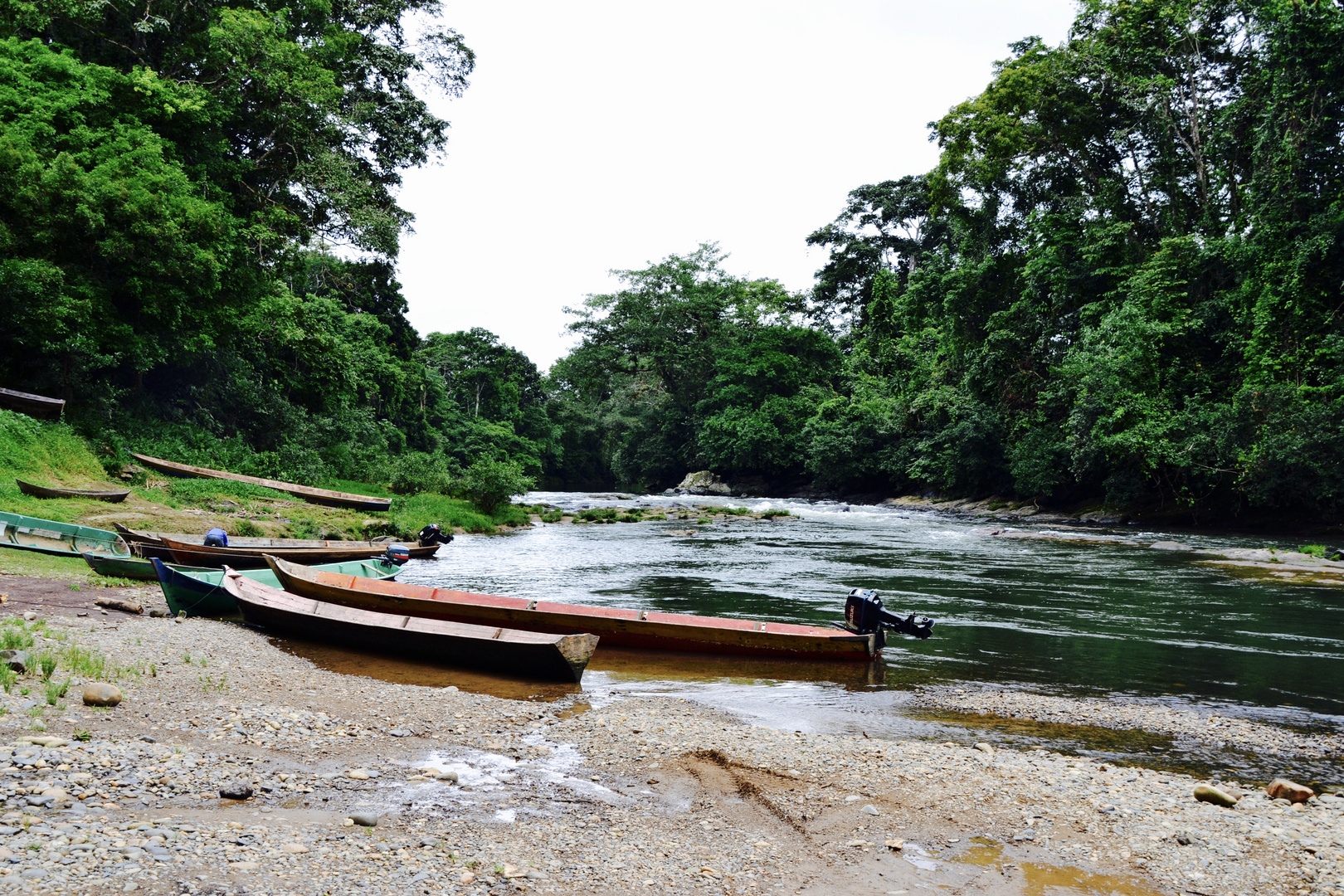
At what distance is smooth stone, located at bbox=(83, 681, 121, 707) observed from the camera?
251 inches

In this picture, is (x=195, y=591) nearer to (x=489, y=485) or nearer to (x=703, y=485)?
(x=489, y=485)

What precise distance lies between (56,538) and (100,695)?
9.78 m

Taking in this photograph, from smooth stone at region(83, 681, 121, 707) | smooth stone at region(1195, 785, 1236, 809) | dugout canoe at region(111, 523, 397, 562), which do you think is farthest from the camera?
dugout canoe at region(111, 523, 397, 562)

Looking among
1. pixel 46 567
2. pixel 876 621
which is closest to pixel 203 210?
pixel 46 567

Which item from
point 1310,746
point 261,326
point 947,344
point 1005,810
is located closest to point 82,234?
point 261,326

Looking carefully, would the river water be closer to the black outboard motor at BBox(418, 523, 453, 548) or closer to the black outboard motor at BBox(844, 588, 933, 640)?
the black outboard motor at BBox(844, 588, 933, 640)

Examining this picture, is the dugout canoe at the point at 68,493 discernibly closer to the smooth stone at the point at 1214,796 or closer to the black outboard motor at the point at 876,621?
the black outboard motor at the point at 876,621

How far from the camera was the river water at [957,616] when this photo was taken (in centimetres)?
930

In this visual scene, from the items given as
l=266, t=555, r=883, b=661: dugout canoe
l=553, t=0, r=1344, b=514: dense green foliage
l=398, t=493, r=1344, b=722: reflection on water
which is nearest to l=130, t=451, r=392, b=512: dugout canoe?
l=398, t=493, r=1344, b=722: reflection on water

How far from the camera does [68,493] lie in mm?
16234

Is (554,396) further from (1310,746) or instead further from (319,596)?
(1310,746)

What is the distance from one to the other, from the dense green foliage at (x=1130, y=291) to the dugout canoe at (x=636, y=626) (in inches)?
879

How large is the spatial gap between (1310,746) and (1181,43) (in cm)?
3503

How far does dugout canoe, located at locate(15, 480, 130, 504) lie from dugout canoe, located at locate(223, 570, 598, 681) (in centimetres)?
763
